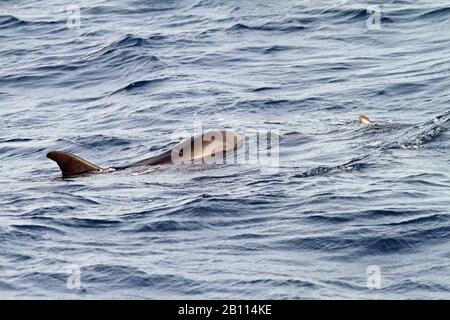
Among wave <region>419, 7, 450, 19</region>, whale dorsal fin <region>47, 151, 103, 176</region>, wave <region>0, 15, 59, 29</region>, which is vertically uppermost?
wave <region>0, 15, 59, 29</region>

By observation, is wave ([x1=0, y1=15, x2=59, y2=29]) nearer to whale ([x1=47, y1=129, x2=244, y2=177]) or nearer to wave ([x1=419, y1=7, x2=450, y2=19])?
wave ([x1=419, y1=7, x2=450, y2=19])

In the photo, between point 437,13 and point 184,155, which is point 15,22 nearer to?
point 437,13

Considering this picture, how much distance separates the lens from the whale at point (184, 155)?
54.4ft

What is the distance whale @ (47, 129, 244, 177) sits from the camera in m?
16.6

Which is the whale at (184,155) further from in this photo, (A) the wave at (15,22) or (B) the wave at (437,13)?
(A) the wave at (15,22)

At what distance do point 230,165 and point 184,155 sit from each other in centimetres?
82

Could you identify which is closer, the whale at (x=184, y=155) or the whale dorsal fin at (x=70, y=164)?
the whale dorsal fin at (x=70, y=164)

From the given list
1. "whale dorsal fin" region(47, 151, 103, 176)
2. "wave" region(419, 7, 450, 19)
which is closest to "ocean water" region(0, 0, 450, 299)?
"wave" region(419, 7, 450, 19)

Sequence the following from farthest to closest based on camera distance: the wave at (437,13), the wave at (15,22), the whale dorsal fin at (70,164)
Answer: the wave at (15,22) → the wave at (437,13) → the whale dorsal fin at (70,164)

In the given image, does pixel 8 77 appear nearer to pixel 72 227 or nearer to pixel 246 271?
pixel 72 227

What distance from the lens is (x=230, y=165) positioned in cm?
1677

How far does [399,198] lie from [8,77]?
45.1ft

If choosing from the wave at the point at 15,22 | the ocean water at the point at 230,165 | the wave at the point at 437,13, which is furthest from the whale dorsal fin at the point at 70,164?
the wave at the point at 15,22

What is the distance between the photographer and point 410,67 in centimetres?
2294
